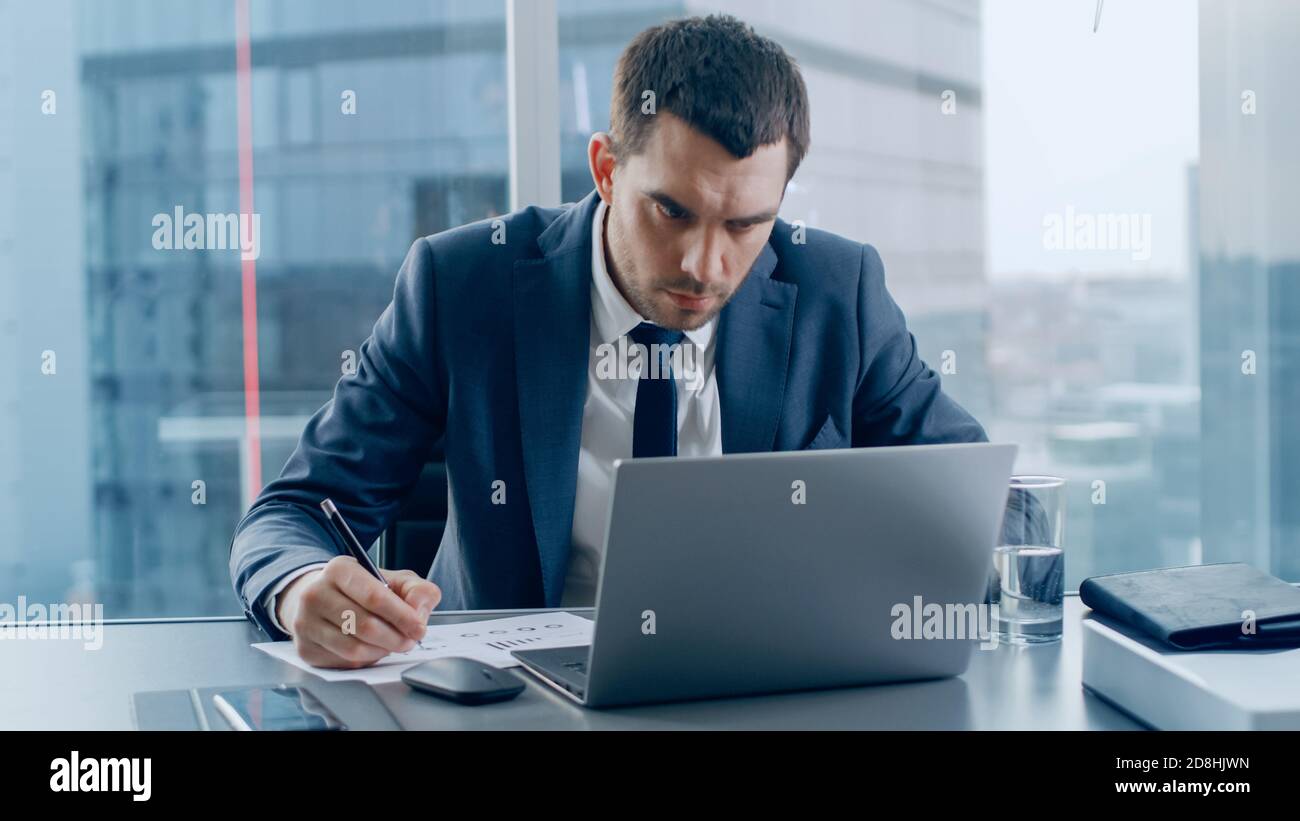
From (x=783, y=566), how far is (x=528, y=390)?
78 centimetres

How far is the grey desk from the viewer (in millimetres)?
955

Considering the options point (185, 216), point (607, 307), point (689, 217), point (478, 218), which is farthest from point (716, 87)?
point (185, 216)

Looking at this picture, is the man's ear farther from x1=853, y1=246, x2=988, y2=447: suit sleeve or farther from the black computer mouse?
the black computer mouse

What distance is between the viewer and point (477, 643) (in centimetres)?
Result: 122

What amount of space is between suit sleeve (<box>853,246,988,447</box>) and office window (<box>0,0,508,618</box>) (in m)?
1.38

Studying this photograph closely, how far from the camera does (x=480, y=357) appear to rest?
1682 millimetres

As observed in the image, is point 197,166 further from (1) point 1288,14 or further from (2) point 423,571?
(1) point 1288,14

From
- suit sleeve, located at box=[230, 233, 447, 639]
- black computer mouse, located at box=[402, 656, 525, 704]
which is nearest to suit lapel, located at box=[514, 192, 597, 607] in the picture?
suit sleeve, located at box=[230, 233, 447, 639]

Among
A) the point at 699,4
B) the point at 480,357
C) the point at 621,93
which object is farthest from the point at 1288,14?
the point at 480,357

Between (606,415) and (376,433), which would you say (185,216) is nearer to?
(376,433)

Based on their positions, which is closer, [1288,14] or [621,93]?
[621,93]

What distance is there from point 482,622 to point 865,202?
1.95 m
